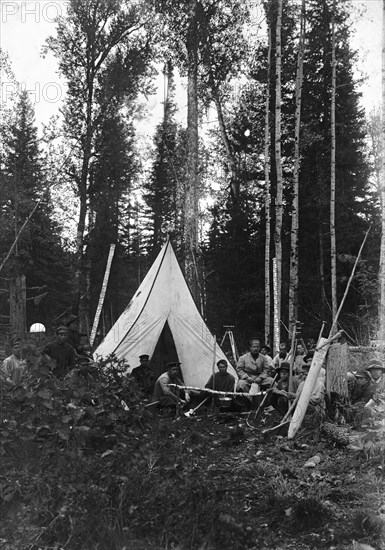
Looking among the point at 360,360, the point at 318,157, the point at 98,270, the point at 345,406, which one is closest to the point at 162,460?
the point at 345,406

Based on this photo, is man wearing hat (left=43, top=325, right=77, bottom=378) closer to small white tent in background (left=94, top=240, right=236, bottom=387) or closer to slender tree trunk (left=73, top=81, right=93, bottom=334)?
small white tent in background (left=94, top=240, right=236, bottom=387)

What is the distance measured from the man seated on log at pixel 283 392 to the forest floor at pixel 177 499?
230cm

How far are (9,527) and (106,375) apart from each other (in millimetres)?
1947

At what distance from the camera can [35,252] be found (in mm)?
27562

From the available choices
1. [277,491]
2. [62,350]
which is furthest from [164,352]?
[277,491]

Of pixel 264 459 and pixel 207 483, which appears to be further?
pixel 264 459

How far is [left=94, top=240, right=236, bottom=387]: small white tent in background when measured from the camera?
32.6 ft

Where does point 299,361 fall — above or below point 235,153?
below

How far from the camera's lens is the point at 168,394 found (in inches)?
320

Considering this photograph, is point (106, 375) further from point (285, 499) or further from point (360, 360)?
point (360, 360)

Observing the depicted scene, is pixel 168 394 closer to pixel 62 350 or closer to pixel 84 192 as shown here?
pixel 62 350

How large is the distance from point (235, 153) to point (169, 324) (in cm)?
1161

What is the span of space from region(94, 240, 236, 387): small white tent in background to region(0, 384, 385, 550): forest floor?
4.71m

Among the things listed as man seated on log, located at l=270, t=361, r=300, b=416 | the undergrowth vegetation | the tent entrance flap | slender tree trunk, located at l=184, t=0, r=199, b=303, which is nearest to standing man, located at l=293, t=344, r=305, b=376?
man seated on log, located at l=270, t=361, r=300, b=416
